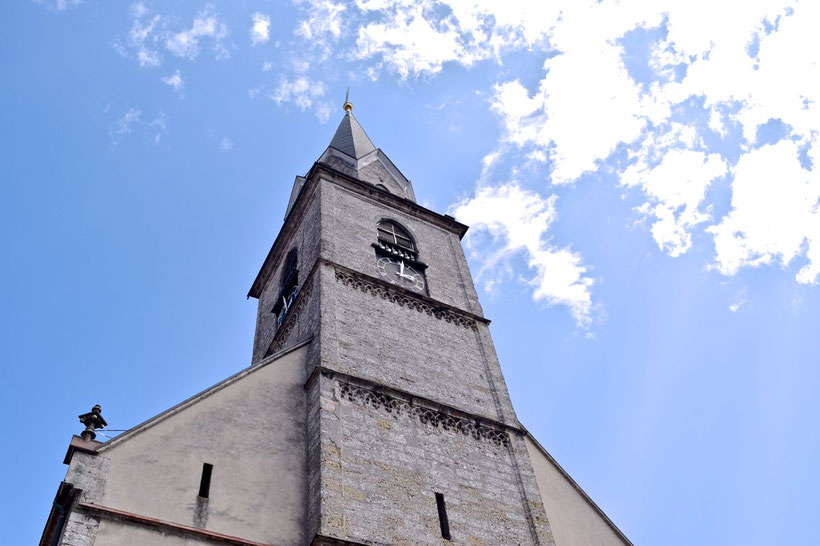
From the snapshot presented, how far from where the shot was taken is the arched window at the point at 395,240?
18766mm

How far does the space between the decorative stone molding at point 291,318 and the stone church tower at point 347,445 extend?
0.15 feet

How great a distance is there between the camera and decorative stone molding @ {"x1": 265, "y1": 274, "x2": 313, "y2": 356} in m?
16.5

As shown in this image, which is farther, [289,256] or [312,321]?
[289,256]

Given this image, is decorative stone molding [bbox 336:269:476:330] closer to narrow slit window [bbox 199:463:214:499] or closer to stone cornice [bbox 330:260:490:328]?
stone cornice [bbox 330:260:490:328]

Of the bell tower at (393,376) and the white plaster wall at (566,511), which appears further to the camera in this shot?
the white plaster wall at (566,511)

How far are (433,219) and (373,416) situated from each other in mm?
9021

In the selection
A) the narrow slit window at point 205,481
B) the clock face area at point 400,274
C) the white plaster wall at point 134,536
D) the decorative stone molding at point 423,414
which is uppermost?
the clock face area at point 400,274

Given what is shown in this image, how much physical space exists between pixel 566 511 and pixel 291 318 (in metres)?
7.14

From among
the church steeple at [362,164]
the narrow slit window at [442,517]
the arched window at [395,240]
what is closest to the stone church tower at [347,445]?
the narrow slit window at [442,517]

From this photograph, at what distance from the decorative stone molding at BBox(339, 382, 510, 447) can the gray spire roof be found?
1153cm

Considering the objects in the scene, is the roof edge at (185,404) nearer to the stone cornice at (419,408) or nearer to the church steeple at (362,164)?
the stone cornice at (419,408)

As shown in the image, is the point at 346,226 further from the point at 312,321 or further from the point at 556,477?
the point at 556,477

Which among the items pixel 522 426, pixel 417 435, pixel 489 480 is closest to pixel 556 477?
pixel 522 426

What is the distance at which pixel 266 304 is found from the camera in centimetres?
2080
